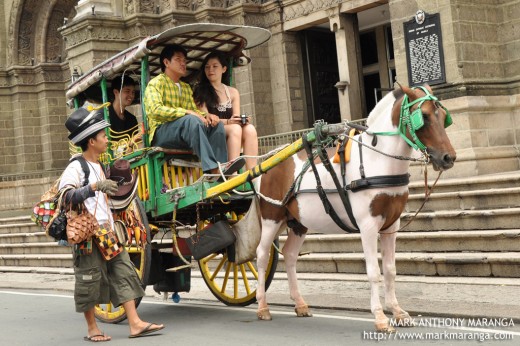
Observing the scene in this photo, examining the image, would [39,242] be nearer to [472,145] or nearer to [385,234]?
[472,145]

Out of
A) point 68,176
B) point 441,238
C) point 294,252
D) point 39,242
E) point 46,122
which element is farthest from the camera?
point 46,122

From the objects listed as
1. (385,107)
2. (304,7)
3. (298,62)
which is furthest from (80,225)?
(298,62)

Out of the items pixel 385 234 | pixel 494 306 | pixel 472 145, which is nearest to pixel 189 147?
pixel 385 234

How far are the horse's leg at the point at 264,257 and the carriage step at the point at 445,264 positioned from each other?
2792 millimetres

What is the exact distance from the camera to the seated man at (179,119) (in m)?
8.83

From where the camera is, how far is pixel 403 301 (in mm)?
8969

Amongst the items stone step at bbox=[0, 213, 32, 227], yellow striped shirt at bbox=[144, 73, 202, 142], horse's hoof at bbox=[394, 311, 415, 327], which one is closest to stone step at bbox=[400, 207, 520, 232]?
yellow striped shirt at bbox=[144, 73, 202, 142]

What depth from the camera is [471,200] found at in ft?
39.6

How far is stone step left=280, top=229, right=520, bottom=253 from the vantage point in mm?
10461

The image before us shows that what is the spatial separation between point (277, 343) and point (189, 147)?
276 cm

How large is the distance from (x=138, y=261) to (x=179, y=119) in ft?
5.50

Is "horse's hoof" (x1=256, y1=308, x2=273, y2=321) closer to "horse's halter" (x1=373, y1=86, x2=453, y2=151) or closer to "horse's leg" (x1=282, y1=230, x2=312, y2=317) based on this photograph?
"horse's leg" (x1=282, y1=230, x2=312, y2=317)

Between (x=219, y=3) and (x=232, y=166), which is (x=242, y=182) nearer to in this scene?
(x=232, y=166)

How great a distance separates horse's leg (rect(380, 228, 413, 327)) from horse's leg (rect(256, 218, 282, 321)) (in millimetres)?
1343
